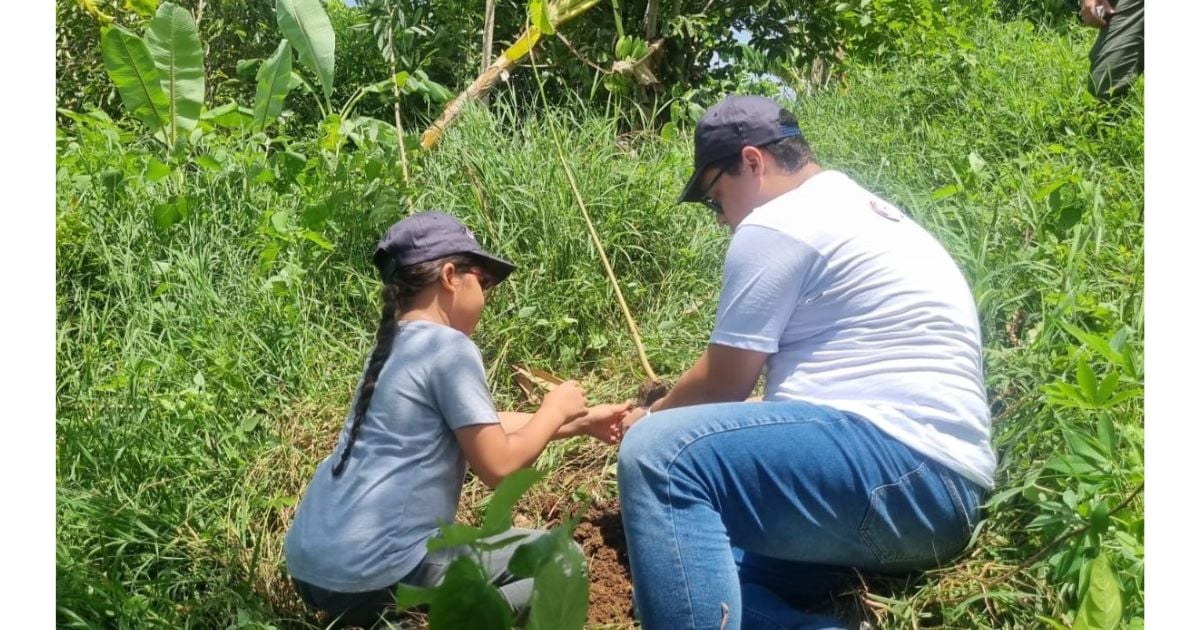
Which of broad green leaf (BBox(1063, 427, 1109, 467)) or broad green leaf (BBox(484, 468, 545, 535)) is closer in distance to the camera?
broad green leaf (BBox(484, 468, 545, 535))

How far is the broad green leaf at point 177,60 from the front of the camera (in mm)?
4570

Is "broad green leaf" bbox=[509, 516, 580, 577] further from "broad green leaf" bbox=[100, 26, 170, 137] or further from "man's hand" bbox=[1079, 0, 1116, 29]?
"man's hand" bbox=[1079, 0, 1116, 29]

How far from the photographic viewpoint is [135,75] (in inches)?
179

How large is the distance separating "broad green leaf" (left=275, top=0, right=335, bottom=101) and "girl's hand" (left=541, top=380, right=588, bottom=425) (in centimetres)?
251

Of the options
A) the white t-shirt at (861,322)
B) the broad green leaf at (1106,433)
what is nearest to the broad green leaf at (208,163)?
the white t-shirt at (861,322)

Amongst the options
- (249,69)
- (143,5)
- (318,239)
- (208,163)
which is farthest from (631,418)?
(249,69)

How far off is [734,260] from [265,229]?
230cm

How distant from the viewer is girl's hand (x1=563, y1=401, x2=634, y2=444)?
9.14 feet

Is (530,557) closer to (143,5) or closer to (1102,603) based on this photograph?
(1102,603)

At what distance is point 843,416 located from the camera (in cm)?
217

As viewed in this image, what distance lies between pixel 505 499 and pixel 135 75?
4.36 m

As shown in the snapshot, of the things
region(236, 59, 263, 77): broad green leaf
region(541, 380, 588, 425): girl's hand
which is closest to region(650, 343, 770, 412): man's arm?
region(541, 380, 588, 425): girl's hand

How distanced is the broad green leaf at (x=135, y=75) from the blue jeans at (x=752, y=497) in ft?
Answer: 10.7

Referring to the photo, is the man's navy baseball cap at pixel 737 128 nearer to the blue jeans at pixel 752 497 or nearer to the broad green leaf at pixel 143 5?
the blue jeans at pixel 752 497
